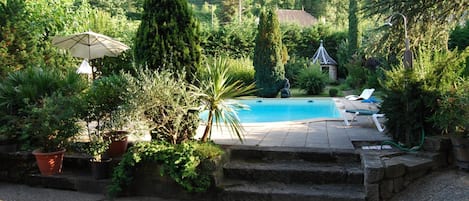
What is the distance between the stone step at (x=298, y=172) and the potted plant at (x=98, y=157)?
1.35m

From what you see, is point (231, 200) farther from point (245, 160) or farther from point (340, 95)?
point (340, 95)

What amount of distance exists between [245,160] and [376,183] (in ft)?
4.92

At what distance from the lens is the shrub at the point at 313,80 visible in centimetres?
1443

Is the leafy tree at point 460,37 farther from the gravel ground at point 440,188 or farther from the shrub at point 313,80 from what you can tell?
the gravel ground at point 440,188

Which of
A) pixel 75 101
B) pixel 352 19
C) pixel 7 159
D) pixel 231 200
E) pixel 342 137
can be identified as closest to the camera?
pixel 231 200

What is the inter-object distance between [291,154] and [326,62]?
14546mm

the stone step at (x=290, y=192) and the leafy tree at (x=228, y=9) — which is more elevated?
the leafy tree at (x=228, y=9)

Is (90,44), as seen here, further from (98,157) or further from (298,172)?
(298,172)

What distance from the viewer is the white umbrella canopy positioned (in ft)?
25.2

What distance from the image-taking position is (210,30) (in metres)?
18.5

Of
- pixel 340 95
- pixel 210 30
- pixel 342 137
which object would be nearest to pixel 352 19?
pixel 340 95

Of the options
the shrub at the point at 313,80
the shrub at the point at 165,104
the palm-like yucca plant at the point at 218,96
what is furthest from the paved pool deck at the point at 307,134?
the shrub at the point at 313,80

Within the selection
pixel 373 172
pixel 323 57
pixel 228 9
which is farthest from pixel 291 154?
pixel 228 9

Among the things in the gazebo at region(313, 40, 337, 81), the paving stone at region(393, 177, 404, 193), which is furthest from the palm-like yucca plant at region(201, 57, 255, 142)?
the gazebo at region(313, 40, 337, 81)
